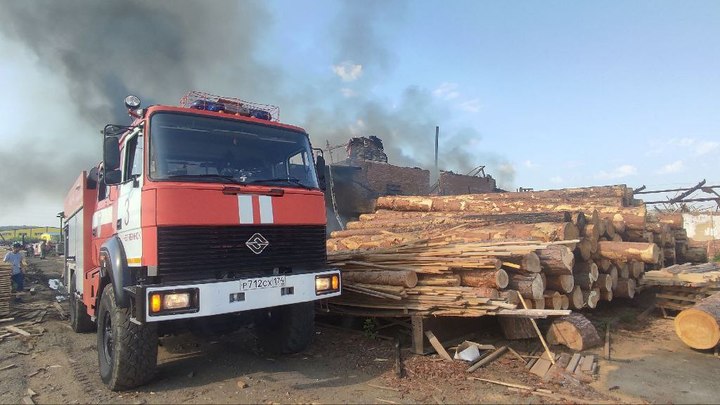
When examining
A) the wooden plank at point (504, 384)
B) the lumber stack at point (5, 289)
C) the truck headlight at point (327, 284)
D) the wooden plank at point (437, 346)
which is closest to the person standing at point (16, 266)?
the lumber stack at point (5, 289)

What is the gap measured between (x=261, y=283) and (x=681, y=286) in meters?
7.87

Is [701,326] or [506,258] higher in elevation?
[506,258]

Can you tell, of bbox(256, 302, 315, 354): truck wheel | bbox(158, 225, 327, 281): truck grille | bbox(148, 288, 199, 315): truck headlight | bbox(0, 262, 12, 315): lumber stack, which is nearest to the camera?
bbox(148, 288, 199, 315): truck headlight

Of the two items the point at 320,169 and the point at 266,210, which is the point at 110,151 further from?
the point at 320,169

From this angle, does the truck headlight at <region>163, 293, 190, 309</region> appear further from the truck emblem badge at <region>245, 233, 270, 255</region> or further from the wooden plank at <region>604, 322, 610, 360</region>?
the wooden plank at <region>604, 322, 610, 360</region>

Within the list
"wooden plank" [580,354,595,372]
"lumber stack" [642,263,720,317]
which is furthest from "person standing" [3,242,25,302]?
"lumber stack" [642,263,720,317]

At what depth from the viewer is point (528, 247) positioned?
19.9 feet

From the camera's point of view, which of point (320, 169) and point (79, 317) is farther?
point (79, 317)

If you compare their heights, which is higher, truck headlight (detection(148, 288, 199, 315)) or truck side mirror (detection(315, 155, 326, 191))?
truck side mirror (detection(315, 155, 326, 191))

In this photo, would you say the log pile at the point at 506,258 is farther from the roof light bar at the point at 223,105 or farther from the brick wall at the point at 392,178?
the brick wall at the point at 392,178

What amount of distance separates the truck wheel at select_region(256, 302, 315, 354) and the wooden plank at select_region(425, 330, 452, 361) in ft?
5.25

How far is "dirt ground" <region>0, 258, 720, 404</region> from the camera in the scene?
4.71m

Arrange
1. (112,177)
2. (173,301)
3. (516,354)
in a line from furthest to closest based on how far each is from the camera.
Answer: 1. (516,354)
2. (112,177)
3. (173,301)

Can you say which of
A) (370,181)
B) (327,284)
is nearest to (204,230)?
(327,284)
